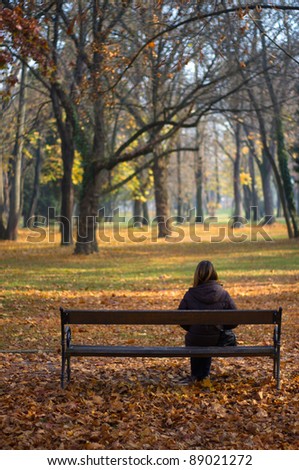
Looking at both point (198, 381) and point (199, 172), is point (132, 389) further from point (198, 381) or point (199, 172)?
point (199, 172)

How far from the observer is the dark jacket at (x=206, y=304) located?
8.35 meters

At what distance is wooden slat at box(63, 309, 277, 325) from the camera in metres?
8.05

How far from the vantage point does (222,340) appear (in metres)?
8.43

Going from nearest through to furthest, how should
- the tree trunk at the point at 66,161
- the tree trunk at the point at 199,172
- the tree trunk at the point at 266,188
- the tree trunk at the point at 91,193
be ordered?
the tree trunk at the point at 91,193, the tree trunk at the point at 66,161, the tree trunk at the point at 266,188, the tree trunk at the point at 199,172

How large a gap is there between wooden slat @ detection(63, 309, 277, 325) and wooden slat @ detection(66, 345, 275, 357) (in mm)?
266

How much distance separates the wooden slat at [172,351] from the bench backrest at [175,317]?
0.27 meters

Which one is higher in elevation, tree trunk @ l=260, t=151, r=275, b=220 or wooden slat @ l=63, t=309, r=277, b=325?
tree trunk @ l=260, t=151, r=275, b=220

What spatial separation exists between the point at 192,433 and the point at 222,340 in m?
1.88

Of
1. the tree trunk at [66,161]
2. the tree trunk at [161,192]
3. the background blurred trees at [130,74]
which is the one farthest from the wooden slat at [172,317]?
the tree trunk at [161,192]

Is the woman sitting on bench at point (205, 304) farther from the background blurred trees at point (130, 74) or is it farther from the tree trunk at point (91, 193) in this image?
the tree trunk at point (91, 193)
